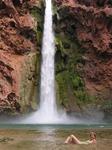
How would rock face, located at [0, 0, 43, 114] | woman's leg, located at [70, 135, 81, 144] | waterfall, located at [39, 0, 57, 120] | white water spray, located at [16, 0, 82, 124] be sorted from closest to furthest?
woman's leg, located at [70, 135, 81, 144] → rock face, located at [0, 0, 43, 114] → white water spray, located at [16, 0, 82, 124] → waterfall, located at [39, 0, 57, 120]

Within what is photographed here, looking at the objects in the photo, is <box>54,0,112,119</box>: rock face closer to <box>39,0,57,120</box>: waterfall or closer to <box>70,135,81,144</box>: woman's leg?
<box>39,0,57,120</box>: waterfall

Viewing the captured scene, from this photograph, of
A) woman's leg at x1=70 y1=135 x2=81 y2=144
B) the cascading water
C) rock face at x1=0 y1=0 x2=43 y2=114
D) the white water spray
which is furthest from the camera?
the white water spray

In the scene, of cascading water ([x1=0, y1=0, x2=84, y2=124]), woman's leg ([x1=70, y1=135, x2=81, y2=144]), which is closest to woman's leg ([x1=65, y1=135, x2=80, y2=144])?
woman's leg ([x1=70, y1=135, x2=81, y2=144])

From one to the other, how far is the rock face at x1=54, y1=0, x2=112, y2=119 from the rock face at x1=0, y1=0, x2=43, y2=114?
3143mm

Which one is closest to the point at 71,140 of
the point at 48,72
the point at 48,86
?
the point at 48,86

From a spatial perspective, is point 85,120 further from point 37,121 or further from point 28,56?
point 28,56

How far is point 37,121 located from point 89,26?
45.3 feet

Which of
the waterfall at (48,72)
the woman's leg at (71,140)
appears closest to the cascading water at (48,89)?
the waterfall at (48,72)

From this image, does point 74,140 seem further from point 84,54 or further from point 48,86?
point 84,54

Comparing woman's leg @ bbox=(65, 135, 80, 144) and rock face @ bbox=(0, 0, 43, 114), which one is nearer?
woman's leg @ bbox=(65, 135, 80, 144)

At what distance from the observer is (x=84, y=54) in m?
55.8

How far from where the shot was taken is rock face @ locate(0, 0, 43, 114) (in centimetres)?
5122

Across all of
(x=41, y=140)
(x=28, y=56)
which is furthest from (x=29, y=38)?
(x=41, y=140)

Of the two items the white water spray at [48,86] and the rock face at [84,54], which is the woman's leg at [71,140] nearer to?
the white water spray at [48,86]
